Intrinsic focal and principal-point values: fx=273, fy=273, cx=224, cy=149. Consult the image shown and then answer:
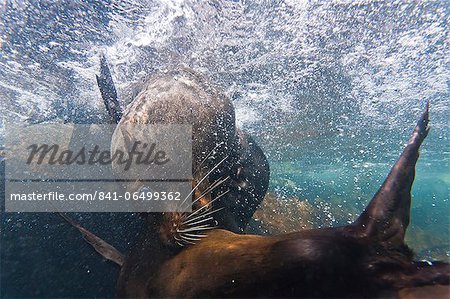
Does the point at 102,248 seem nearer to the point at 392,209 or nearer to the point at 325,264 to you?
the point at 325,264

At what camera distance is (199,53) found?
895 cm

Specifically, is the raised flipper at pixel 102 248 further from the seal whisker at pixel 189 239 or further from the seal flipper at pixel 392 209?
the seal flipper at pixel 392 209

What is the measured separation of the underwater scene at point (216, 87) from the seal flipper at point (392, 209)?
0.04 ft

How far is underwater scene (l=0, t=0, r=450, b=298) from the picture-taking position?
229 cm

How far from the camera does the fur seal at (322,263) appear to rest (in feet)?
5.01

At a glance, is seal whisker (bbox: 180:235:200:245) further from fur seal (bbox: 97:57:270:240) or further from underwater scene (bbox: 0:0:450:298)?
fur seal (bbox: 97:57:270:240)

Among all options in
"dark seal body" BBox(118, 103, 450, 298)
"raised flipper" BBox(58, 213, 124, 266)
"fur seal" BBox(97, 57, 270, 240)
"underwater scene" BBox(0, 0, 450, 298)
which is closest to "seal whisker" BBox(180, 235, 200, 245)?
"underwater scene" BBox(0, 0, 450, 298)

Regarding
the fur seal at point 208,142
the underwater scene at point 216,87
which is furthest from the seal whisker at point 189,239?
the fur seal at point 208,142

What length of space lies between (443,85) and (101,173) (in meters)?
14.0

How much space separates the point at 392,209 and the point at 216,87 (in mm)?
6922

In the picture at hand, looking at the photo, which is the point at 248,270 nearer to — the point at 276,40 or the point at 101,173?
the point at 101,173

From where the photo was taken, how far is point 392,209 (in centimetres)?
184

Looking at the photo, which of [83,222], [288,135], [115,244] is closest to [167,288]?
[115,244]

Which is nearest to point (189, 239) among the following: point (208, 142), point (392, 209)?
point (392, 209)
